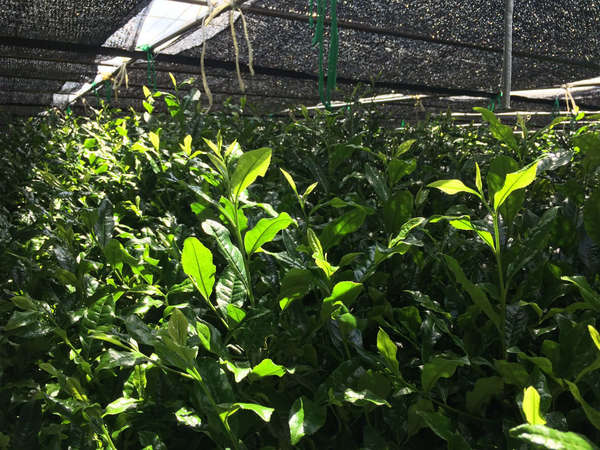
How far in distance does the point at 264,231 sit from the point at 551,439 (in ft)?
1.62

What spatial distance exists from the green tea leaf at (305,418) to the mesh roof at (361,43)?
2.77m

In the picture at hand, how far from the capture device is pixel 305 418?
673 mm

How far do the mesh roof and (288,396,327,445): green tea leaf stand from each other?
2.77 metres

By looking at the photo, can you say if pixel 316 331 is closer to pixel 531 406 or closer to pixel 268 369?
pixel 268 369

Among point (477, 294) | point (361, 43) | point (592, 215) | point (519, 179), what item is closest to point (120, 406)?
point (477, 294)

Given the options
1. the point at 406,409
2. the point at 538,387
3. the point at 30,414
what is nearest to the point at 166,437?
the point at 30,414

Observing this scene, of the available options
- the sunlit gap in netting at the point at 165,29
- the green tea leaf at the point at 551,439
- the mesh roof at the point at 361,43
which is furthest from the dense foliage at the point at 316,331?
the sunlit gap in netting at the point at 165,29

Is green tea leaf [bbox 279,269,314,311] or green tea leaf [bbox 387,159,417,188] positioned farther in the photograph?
green tea leaf [bbox 387,159,417,188]

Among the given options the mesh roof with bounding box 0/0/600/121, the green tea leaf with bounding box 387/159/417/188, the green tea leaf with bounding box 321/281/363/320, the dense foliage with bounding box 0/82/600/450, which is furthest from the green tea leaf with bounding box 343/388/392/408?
the mesh roof with bounding box 0/0/600/121

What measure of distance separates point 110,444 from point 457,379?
20.3 inches

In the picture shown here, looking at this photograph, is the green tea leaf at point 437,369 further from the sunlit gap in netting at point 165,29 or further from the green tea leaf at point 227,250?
the sunlit gap in netting at point 165,29

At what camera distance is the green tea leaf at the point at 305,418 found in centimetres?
64

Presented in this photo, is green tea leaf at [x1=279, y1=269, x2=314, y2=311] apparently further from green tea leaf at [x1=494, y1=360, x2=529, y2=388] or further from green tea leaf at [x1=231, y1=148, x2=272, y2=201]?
green tea leaf at [x1=494, y1=360, x2=529, y2=388]

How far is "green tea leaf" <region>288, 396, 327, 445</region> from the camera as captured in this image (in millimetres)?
645
